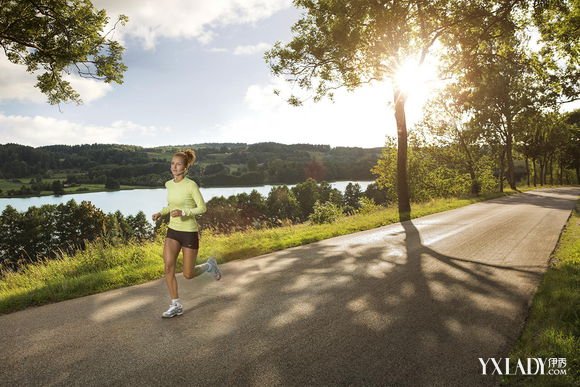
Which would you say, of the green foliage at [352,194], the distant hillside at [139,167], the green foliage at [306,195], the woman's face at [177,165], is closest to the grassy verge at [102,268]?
the woman's face at [177,165]

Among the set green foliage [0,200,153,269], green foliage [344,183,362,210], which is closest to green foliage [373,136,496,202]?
green foliage [0,200,153,269]

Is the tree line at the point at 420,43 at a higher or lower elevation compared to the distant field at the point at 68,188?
higher

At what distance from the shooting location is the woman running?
16.3 feet

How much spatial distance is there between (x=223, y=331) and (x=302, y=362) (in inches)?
47.5

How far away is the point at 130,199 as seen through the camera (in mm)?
103062

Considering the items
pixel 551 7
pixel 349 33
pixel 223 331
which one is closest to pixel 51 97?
pixel 349 33

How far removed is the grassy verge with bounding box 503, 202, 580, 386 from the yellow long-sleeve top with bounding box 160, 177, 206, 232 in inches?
157

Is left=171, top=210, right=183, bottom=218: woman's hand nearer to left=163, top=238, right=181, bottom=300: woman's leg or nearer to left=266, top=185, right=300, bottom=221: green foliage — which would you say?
left=163, top=238, right=181, bottom=300: woman's leg

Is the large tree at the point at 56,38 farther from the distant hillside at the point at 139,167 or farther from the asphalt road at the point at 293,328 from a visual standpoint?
the distant hillside at the point at 139,167

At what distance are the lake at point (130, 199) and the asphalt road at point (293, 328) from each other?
79.7 meters

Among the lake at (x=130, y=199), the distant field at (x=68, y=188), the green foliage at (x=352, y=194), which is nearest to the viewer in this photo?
the lake at (x=130, y=199)

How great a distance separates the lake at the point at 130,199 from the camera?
8831 centimetres

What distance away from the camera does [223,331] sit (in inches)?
172

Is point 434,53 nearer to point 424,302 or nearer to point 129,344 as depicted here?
point 424,302
